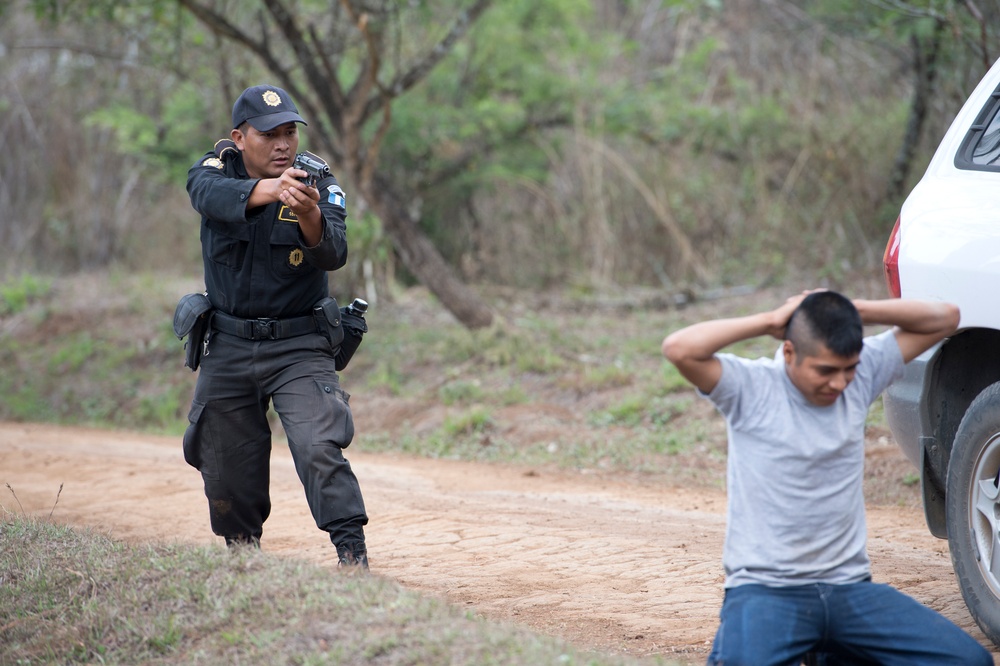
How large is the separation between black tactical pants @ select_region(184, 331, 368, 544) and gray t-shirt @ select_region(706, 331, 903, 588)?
5.63ft

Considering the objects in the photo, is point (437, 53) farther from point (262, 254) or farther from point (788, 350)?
point (788, 350)

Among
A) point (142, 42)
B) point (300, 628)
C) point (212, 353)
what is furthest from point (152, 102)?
point (300, 628)

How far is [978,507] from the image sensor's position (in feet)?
11.9

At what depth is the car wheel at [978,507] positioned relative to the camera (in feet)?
11.6

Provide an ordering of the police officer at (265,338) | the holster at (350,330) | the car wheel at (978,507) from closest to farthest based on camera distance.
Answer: the car wheel at (978,507) → the police officer at (265,338) → the holster at (350,330)

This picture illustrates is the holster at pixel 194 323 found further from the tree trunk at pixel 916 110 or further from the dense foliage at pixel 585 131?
the tree trunk at pixel 916 110

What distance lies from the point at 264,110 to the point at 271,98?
2.6 inches

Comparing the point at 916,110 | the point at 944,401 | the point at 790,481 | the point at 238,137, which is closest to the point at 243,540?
the point at 238,137

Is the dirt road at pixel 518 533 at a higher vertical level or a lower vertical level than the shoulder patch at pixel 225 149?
lower

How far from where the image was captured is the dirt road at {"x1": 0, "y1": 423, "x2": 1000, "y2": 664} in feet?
14.1

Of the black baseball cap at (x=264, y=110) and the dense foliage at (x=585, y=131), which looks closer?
the black baseball cap at (x=264, y=110)

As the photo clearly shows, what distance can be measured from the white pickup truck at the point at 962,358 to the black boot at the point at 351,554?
2.22m

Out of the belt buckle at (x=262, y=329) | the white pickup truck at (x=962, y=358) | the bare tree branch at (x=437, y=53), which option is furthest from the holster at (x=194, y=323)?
the bare tree branch at (x=437, y=53)

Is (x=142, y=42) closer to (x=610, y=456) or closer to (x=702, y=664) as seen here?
(x=610, y=456)
